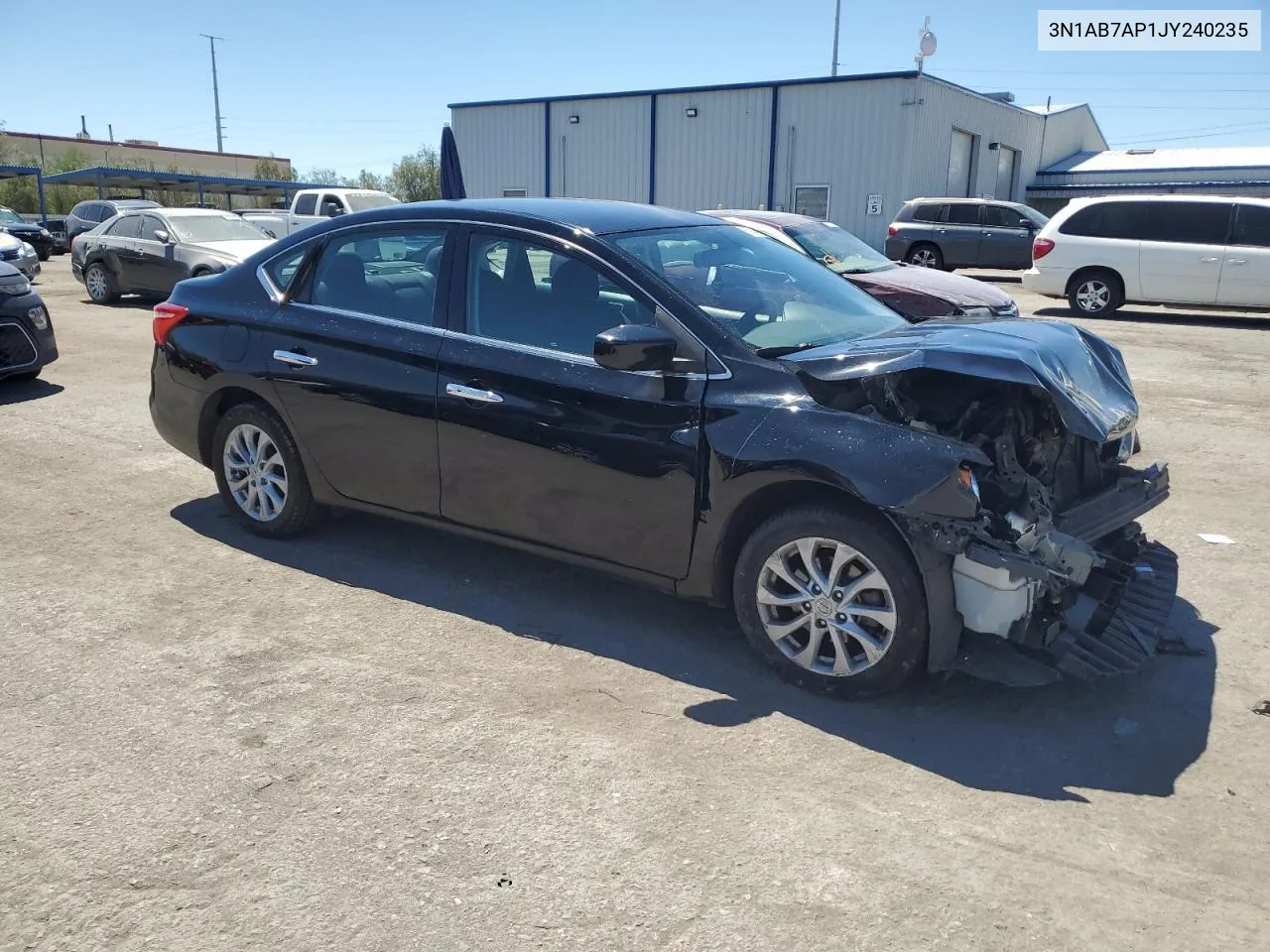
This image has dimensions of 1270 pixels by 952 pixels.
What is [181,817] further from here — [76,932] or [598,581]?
[598,581]

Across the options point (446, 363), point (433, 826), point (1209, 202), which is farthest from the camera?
point (1209, 202)

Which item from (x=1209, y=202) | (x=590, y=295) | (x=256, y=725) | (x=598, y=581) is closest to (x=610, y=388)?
(x=590, y=295)

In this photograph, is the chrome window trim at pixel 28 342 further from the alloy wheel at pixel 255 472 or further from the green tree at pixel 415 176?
the green tree at pixel 415 176

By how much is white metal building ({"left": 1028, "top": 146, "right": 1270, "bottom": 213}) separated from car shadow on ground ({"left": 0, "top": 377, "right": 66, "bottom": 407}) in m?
33.9

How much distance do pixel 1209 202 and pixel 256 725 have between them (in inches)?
618

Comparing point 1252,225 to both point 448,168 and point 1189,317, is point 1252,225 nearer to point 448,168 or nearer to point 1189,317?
point 1189,317

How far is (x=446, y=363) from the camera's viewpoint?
15.0ft

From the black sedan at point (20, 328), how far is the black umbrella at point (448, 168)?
794 cm

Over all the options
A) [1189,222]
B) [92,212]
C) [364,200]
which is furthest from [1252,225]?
[92,212]

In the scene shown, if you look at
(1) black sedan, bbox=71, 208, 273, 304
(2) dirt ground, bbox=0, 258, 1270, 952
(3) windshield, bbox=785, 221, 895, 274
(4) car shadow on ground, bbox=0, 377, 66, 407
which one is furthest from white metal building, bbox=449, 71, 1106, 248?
(2) dirt ground, bbox=0, 258, 1270, 952

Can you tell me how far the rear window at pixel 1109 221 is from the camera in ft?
50.9

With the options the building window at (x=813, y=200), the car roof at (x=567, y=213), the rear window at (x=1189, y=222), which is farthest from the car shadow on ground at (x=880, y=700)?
the building window at (x=813, y=200)

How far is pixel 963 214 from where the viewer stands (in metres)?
23.2

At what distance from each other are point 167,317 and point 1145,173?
39107 mm
